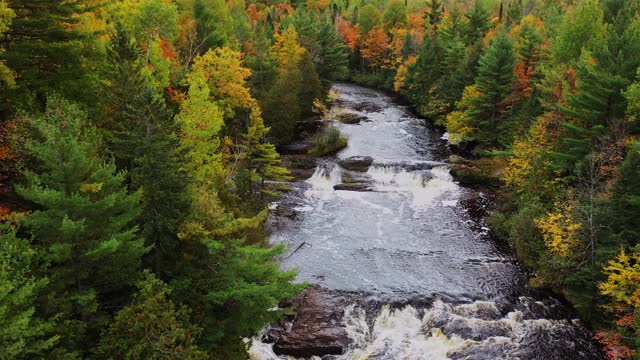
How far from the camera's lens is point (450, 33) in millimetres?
78438

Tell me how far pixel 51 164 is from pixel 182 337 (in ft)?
21.7

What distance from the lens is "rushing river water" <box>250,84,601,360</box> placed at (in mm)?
23281

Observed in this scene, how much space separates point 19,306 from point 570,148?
31.2m

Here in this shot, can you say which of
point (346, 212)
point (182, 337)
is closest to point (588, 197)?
point (346, 212)

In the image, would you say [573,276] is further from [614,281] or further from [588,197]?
[588,197]

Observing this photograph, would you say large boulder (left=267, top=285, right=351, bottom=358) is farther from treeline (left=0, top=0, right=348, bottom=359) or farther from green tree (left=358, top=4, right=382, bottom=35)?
green tree (left=358, top=4, right=382, bottom=35)

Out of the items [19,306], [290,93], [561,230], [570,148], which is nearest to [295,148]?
[290,93]

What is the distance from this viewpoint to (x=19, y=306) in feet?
44.1

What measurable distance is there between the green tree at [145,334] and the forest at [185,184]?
0.06 metres

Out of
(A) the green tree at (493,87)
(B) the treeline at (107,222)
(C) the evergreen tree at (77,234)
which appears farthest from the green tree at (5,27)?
(A) the green tree at (493,87)

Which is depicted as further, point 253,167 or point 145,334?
point 253,167

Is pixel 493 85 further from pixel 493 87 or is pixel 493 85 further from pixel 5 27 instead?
pixel 5 27

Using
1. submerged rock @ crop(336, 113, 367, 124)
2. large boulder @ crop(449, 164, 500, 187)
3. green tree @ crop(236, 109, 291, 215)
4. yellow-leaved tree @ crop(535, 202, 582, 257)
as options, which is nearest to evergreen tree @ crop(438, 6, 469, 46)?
submerged rock @ crop(336, 113, 367, 124)

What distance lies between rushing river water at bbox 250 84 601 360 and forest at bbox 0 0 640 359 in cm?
191
